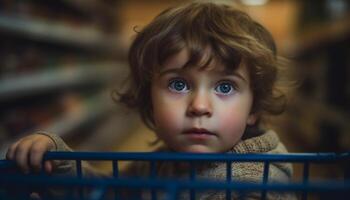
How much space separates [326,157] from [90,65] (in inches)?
163

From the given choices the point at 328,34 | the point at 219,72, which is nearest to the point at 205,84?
the point at 219,72

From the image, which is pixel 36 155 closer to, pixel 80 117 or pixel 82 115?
pixel 80 117

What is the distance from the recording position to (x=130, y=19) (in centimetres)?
1027

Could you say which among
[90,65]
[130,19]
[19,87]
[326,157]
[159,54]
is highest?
[130,19]

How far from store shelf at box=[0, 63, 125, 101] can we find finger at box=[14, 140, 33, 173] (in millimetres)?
1326

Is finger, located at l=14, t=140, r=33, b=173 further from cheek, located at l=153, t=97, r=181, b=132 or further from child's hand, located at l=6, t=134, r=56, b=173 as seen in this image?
cheek, located at l=153, t=97, r=181, b=132

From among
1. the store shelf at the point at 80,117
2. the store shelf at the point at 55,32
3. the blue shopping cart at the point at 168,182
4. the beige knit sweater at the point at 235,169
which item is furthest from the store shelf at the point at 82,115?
the blue shopping cart at the point at 168,182

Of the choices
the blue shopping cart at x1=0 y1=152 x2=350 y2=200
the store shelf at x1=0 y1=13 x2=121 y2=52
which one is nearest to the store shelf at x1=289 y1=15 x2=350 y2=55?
the store shelf at x1=0 y1=13 x2=121 y2=52

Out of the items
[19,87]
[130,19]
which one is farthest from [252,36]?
[130,19]

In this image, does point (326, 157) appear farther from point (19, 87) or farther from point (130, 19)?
point (130, 19)

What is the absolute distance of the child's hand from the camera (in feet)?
2.22

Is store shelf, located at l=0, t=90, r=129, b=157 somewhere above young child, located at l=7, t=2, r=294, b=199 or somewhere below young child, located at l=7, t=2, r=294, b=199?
above

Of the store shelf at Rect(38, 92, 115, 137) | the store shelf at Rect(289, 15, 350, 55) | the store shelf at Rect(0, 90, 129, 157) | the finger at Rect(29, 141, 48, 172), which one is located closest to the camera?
the finger at Rect(29, 141, 48, 172)

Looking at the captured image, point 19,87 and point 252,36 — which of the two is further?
point 19,87
